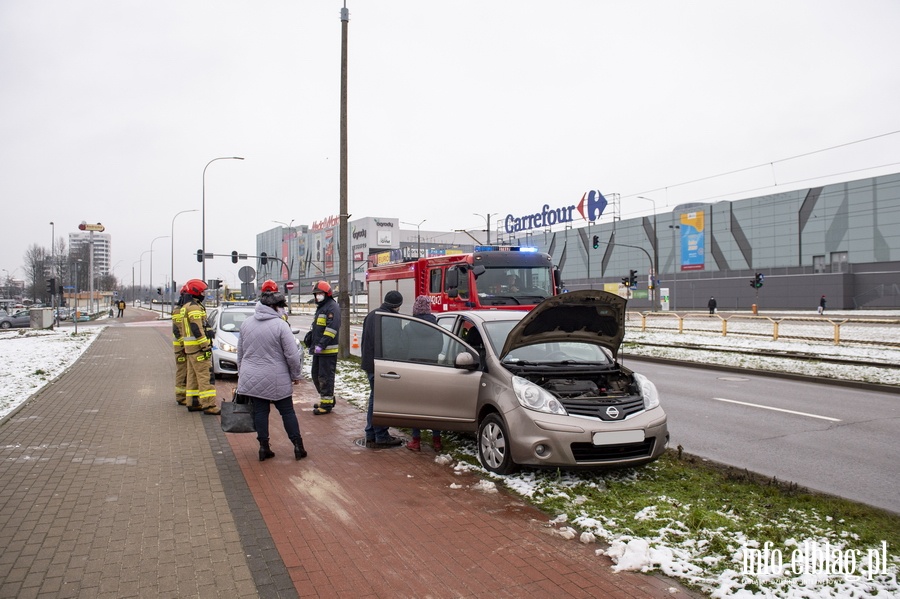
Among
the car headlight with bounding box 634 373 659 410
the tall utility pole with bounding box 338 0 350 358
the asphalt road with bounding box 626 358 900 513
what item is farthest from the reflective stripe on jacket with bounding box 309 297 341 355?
the tall utility pole with bounding box 338 0 350 358

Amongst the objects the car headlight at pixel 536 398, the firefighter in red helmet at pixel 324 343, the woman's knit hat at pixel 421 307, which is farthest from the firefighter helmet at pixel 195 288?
the car headlight at pixel 536 398

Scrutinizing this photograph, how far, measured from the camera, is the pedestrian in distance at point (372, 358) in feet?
22.0

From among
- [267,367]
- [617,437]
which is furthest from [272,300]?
[617,437]

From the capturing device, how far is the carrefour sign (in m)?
65.2

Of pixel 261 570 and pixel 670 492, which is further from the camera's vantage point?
pixel 670 492

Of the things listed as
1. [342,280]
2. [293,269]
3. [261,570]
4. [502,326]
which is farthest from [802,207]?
[293,269]

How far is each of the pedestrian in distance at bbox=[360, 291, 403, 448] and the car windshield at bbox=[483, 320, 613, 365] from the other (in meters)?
1.04

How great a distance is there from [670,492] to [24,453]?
6435 millimetres

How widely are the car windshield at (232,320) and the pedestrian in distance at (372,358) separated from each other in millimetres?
7041

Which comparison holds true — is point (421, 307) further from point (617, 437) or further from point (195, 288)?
point (195, 288)

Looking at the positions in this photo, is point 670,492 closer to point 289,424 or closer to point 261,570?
point 261,570

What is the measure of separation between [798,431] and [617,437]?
4165 mm

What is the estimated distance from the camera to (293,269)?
146625 mm

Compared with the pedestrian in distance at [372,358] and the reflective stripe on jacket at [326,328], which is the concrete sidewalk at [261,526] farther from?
the reflective stripe on jacket at [326,328]
